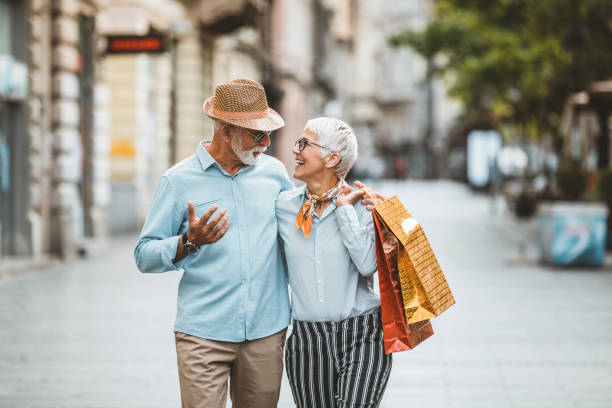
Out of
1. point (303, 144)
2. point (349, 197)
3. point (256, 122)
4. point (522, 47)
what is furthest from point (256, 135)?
point (522, 47)

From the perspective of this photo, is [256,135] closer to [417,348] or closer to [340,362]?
[340,362]

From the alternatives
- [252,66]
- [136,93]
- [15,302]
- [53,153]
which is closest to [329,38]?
[252,66]

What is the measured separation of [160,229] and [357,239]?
730 millimetres

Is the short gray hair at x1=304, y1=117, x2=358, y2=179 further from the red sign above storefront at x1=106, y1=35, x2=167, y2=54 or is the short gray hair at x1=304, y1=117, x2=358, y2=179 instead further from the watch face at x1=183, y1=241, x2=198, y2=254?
the red sign above storefront at x1=106, y1=35, x2=167, y2=54

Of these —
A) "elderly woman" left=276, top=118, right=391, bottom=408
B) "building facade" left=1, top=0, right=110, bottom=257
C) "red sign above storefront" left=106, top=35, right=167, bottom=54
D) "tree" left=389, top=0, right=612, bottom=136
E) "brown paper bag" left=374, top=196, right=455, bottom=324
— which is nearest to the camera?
"brown paper bag" left=374, top=196, right=455, bottom=324

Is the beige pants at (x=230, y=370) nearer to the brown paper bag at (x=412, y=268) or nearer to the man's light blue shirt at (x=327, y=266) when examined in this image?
the man's light blue shirt at (x=327, y=266)

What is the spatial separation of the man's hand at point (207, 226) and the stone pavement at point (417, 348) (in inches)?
106

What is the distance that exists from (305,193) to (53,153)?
11.4m

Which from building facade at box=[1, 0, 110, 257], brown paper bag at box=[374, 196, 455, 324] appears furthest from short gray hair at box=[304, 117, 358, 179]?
building facade at box=[1, 0, 110, 257]

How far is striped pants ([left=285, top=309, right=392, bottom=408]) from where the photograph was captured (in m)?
3.50

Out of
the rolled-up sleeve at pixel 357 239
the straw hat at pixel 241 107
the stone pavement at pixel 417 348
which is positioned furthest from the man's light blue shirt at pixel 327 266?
the stone pavement at pixel 417 348

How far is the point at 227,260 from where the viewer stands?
349cm

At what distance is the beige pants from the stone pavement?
227 centimetres

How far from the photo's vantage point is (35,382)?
6293mm
